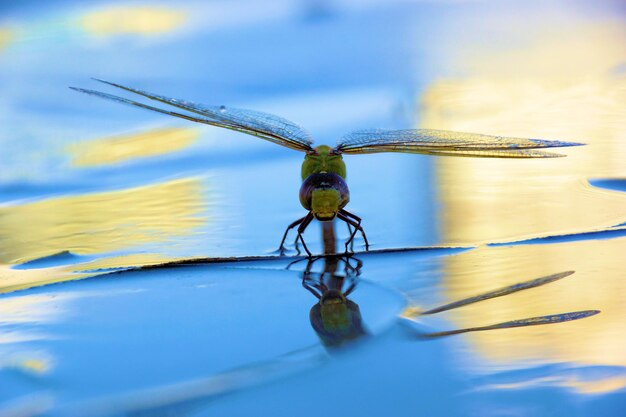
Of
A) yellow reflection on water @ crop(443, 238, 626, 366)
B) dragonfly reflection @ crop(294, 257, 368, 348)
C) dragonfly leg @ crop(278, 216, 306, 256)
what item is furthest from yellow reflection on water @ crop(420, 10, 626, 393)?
dragonfly leg @ crop(278, 216, 306, 256)

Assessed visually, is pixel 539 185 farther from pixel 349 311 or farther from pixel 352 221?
pixel 349 311

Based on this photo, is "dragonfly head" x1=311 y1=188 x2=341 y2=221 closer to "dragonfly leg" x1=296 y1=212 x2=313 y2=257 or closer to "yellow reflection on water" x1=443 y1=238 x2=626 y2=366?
"dragonfly leg" x1=296 y1=212 x2=313 y2=257

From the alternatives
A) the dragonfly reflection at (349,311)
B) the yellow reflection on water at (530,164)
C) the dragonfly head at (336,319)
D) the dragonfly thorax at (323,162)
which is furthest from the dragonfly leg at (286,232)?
the dragonfly head at (336,319)

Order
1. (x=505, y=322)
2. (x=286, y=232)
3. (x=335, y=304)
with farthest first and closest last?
(x=286, y=232) < (x=335, y=304) < (x=505, y=322)

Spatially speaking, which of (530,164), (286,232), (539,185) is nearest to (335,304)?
(286,232)

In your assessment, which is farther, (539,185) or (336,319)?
(539,185)

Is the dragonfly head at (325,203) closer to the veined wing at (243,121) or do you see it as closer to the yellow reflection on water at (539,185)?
the yellow reflection on water at (539,185)
